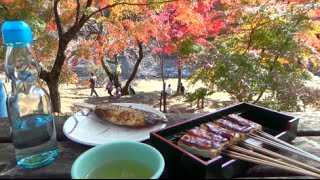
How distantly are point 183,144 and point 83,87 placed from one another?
10462mm

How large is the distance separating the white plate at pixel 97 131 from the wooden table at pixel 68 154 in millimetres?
34

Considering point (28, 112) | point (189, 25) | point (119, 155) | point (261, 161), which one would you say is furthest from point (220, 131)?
point (189, 25)

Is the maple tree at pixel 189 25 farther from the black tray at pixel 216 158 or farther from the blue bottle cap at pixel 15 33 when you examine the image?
the blue bottle cap at pixel 15 33

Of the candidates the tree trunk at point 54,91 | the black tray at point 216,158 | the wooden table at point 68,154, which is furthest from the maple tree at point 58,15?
the black tray at point 216,158

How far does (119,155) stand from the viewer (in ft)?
2.33

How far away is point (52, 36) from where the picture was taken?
17.8 ft

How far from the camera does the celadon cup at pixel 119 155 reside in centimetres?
65

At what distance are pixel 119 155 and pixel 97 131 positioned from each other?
28cm

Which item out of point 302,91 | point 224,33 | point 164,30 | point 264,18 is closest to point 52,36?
point 164,30

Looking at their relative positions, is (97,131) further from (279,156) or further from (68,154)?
(279,156)

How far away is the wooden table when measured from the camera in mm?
742

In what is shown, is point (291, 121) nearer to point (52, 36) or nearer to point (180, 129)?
point (180, 129)

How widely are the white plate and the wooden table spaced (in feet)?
0.11

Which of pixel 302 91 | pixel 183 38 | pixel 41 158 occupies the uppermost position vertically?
pixel 183 38
